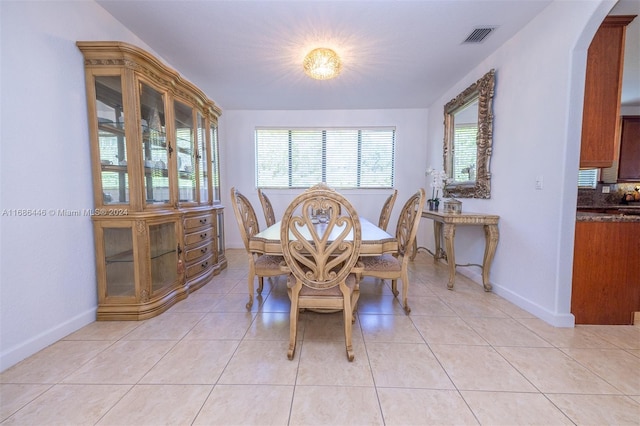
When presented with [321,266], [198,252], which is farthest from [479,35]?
[198,252]

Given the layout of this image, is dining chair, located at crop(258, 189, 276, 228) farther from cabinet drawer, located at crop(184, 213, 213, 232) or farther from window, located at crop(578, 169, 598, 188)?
window, located at crop(578, 169, 598, 188)

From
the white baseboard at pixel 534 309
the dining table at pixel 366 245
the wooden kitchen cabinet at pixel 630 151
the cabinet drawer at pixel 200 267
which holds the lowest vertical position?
the white baseboard at pixel 534 309

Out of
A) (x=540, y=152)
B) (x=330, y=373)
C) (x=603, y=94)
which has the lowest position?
(x=330, y=373)

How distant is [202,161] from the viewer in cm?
285

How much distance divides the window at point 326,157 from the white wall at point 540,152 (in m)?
1.91

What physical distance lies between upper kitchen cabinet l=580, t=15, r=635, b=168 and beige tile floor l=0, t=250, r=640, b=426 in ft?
4.48

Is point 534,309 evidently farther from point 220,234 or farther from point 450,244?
point 220,234

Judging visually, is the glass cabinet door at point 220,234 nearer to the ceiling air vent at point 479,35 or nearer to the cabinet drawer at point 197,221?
the cabinet drawer at point 197,221

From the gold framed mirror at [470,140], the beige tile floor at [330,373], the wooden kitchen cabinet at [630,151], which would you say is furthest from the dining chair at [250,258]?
the wooden kitchen cabinet at [630,151]

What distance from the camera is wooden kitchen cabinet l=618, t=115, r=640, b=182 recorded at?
3465 mm

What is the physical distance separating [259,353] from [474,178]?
2885 mm

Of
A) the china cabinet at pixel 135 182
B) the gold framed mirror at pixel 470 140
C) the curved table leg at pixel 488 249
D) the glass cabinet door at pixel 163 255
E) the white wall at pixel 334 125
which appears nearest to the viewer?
the china cabinet at pixel 135 182

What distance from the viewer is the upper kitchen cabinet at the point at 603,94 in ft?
5.77

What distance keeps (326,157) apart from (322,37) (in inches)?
85.5
